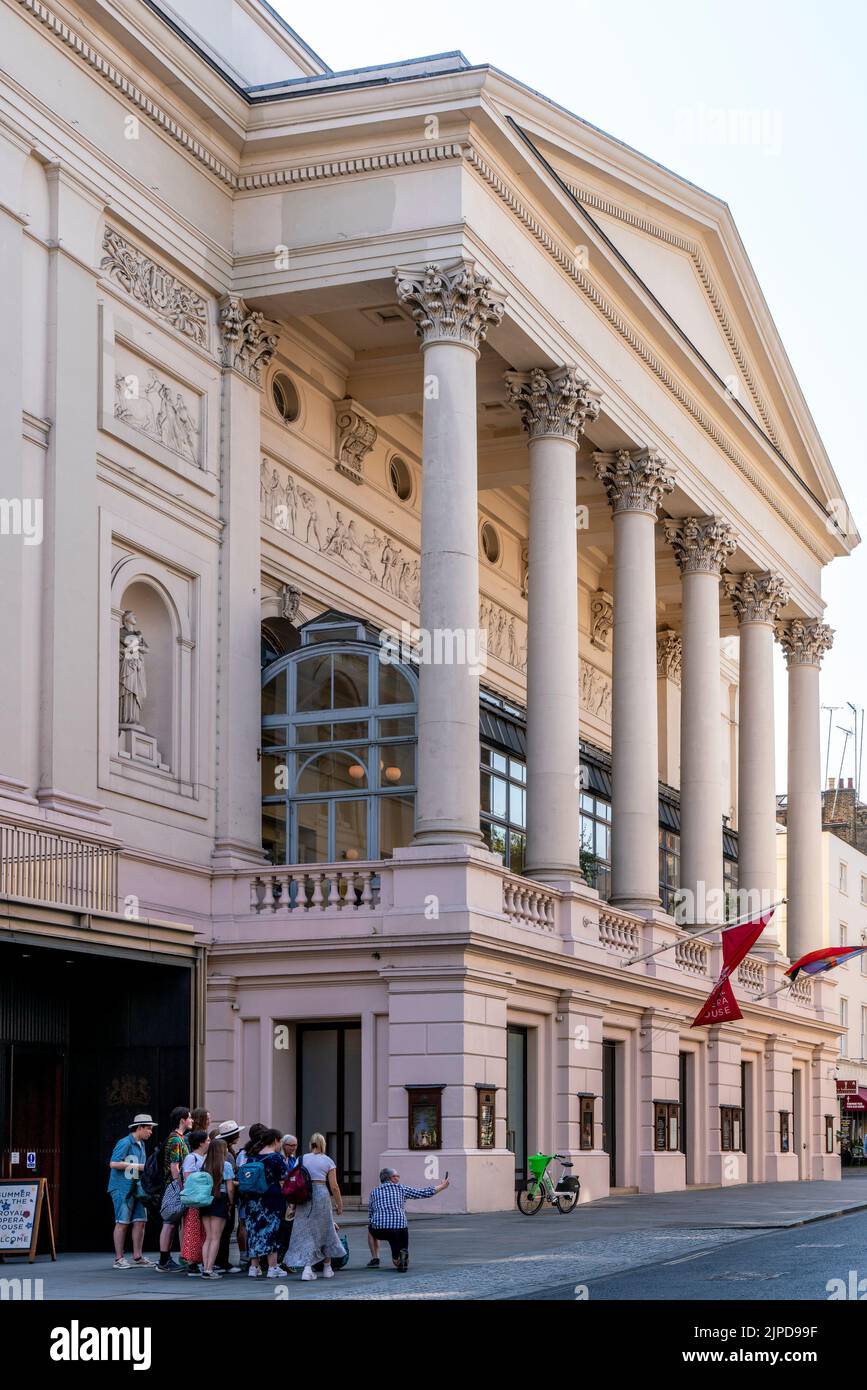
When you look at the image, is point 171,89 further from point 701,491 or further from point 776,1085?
point 776,1085

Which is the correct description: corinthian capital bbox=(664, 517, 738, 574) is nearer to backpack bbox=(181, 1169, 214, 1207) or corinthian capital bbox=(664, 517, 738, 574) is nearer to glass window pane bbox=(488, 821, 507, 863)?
glass window pane bbox=(488, 821, 507, 863)

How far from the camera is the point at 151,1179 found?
77.7 feet

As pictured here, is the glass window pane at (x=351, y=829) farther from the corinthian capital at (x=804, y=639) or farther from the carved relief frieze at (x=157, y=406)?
the corinthian capital at (x=804, y=639)

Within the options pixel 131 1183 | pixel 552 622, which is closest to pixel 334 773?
pixel 552 622

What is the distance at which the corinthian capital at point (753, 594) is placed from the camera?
53.9 metres

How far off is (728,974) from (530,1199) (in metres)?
8.96

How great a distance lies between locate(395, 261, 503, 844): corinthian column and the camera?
111ft

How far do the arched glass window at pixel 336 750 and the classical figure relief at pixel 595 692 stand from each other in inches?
834

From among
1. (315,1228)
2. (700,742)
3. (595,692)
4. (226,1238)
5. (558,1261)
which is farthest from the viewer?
(595,692)

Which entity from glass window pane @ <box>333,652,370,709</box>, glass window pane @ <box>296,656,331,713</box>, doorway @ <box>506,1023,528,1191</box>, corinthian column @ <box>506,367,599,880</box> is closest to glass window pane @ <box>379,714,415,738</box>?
glass window pane @ <box>333,652,370,709</box>

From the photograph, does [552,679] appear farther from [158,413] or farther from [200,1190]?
[200,1190]

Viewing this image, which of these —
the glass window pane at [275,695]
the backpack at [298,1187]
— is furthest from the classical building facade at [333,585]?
the backpack at [298,1187]

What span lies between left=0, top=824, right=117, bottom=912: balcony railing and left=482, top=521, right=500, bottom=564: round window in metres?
22.6
